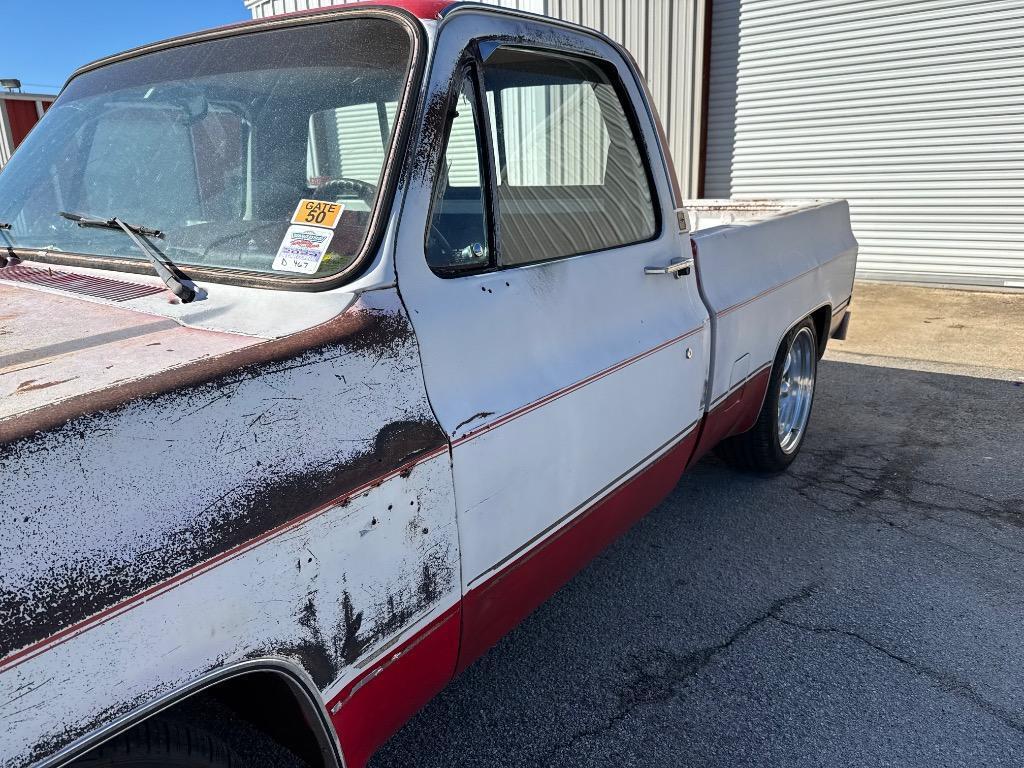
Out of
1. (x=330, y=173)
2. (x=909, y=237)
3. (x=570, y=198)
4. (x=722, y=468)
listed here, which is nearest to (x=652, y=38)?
(x=909, y=237)

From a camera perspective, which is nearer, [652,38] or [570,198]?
[570,198]

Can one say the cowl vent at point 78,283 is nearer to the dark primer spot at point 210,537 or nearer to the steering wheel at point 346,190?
the steering wheel at point 346,190

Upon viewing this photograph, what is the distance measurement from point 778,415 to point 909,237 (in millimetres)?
6532

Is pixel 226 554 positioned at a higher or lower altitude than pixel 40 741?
higher

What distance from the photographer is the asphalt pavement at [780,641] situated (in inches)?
88.7

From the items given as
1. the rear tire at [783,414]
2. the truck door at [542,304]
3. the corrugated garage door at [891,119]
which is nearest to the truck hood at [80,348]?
the truck door at [542,304]

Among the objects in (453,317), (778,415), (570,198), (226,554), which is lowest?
(778,415)

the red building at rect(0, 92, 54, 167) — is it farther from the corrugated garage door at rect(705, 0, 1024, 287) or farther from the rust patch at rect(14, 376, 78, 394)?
the rust patch at rect(14, 376, 78, 394)

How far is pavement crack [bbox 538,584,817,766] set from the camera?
2.29m

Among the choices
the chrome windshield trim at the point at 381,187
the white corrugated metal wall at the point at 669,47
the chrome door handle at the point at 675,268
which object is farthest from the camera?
the white corrugated metal wall at the point at 669,47

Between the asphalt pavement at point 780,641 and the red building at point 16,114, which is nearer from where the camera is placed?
the asphalt pavement at point 780,641

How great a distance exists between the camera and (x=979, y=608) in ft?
9.45

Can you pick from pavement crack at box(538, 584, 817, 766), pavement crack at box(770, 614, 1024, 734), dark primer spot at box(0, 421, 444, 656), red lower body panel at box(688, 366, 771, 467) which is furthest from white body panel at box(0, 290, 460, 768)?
pavement crack at box(770, 614, 1024, 734)

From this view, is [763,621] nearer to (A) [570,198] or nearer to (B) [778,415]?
(B) [778,415]
